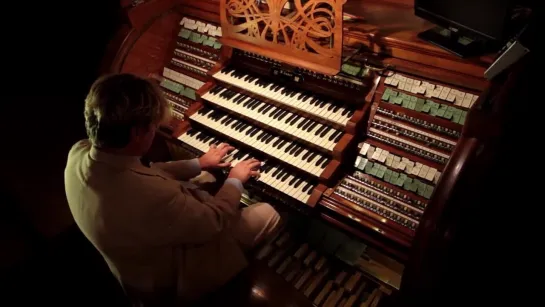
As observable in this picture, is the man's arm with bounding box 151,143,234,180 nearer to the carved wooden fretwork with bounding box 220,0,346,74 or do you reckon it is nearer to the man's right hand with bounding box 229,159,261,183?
the man's right hand with bounding box 229,159,261,183

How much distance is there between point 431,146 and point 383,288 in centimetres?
88

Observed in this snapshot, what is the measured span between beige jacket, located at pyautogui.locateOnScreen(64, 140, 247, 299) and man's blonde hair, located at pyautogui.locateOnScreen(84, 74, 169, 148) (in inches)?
3.0

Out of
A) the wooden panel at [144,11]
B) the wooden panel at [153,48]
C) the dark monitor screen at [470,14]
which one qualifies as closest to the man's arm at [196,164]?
the wooden panel at [153,48]

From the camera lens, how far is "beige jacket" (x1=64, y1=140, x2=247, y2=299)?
1.44 m

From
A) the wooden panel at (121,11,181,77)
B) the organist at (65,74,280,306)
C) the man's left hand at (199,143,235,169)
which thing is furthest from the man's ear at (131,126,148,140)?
the wooden panel at (121,11,181,77)

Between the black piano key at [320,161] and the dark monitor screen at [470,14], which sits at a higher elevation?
the dark monitor screen at [470,14]

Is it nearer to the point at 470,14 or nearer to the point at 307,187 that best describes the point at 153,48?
the point at 307,187

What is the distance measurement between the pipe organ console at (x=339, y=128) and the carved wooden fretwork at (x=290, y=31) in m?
0.06

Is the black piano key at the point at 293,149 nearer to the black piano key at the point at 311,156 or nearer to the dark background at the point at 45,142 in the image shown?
the black piano key at the point at 311,156

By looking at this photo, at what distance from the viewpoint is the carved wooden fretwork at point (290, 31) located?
1.92 metres

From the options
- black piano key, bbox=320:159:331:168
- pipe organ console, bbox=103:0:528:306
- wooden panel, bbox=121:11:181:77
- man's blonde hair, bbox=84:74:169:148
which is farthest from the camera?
wooden panel, bbox=121:11:181:77

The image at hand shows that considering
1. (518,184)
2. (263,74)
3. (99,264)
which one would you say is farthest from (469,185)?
(99,264)

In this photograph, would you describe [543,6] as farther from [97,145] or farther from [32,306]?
[32,306]

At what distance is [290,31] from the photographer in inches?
87.1
